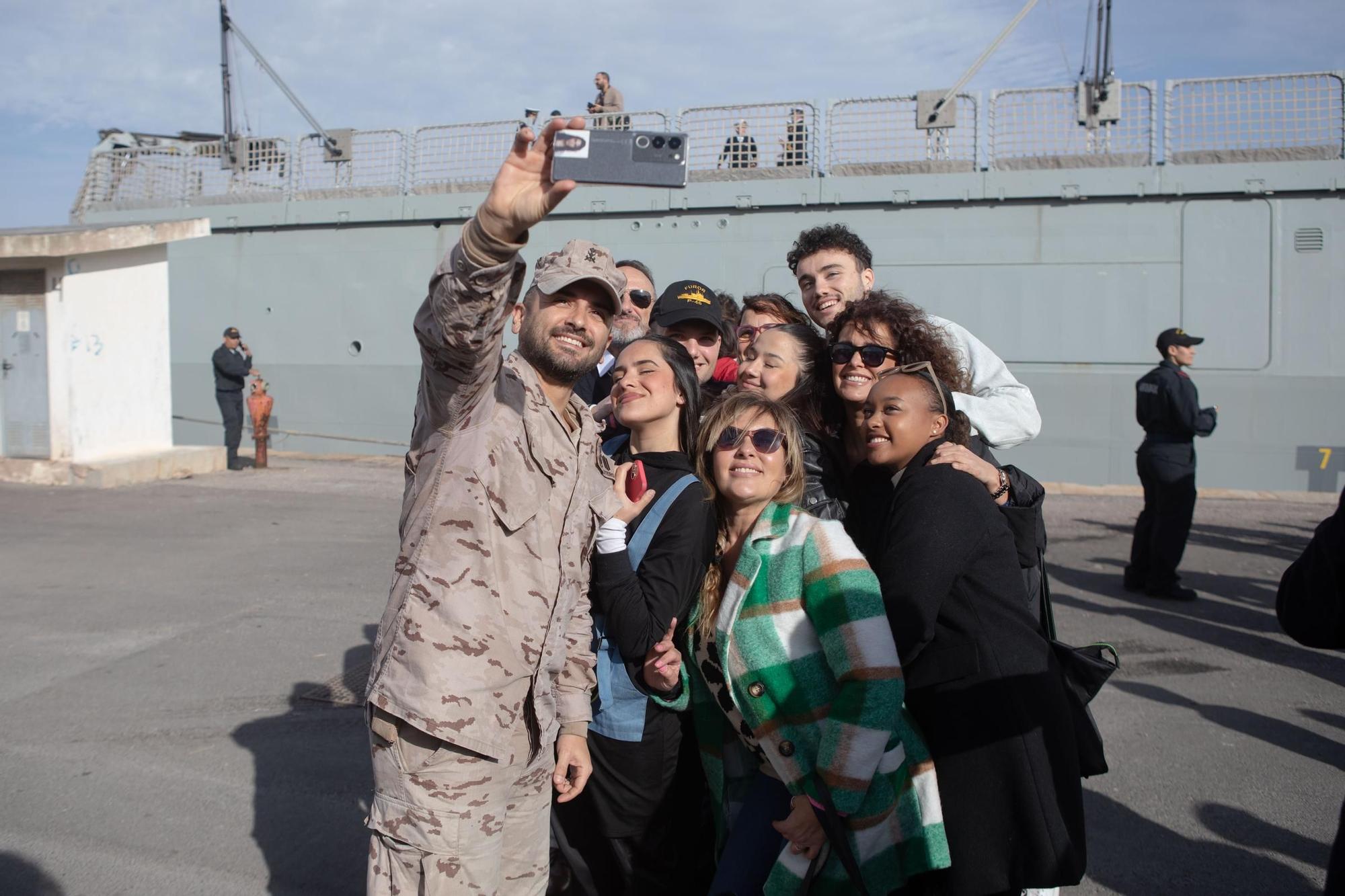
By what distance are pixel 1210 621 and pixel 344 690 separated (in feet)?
19.1

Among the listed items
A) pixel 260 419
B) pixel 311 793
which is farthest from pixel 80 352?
pixel 311 793

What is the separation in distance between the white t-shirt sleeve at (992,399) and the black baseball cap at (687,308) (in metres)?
0.92

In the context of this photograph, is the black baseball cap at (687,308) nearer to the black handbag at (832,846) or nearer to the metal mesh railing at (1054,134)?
the black handbag at (832,846)

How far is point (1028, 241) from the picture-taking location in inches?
564

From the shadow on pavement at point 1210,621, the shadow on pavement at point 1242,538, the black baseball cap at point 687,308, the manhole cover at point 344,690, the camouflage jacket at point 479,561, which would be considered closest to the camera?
the camouflage jacket at point 479,561

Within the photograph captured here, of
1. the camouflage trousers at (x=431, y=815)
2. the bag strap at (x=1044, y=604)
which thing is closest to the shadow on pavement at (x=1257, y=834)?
the bag strap at (x=1044, y=604)

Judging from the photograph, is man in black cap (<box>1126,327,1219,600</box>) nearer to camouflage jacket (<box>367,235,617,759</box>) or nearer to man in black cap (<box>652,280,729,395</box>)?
man in black cap (<box>652,280,729,395</box>)

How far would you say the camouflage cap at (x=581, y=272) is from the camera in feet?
7.50

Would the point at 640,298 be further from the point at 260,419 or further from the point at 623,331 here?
the point at 260,419

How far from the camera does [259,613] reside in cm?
632

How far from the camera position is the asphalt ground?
3.47m

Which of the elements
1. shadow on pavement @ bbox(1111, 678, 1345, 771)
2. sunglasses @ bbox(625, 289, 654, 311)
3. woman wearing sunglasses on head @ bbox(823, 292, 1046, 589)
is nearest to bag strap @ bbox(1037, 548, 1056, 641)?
woman wearing sunglasses on head @ bbox(823, 292, 1046, 589)

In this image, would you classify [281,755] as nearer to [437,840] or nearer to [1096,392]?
[437,840]

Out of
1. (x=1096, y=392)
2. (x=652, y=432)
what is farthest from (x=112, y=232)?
(x=1096, y=392)
